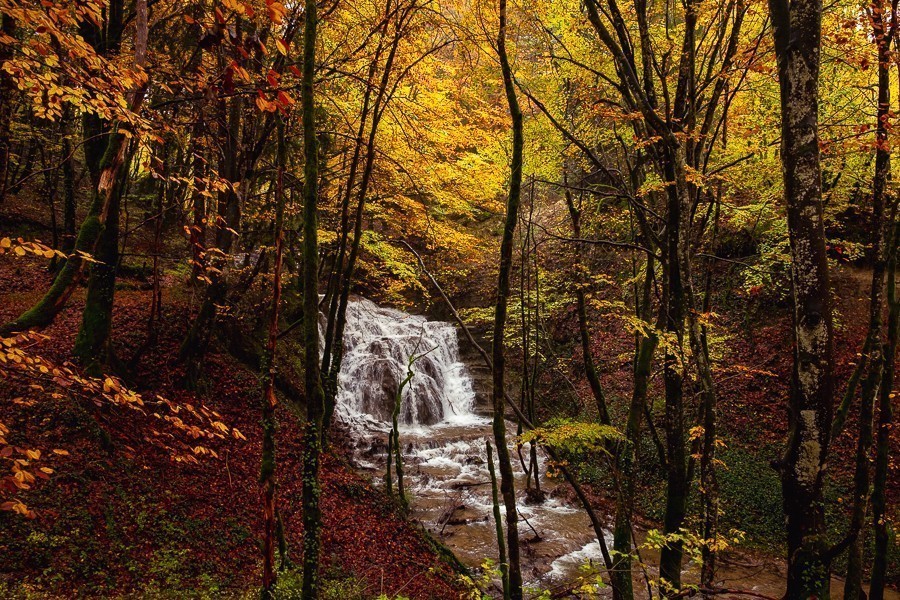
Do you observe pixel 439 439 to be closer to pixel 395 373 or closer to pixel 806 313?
pixel 395 373

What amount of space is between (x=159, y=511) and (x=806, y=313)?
776 centimetres

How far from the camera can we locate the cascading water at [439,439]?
945 cm

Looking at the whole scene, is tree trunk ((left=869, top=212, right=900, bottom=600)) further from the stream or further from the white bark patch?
the white bark patch

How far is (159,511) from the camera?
639 cm

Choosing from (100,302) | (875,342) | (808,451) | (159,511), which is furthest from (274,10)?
(100,302)

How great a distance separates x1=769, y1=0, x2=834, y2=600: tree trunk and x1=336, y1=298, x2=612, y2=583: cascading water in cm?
273

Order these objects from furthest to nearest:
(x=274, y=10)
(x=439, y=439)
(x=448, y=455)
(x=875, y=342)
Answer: (x=439, y=439), (x=448, y=455), (x=875, y=342), (x=274, y=10)

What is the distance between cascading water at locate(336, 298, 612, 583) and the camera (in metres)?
9.45

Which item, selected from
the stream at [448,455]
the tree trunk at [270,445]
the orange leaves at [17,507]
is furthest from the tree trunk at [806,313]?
the orange leaves at [17,507]

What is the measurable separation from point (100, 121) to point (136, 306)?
4.69 m

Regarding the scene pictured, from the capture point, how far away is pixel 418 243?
22672 mm

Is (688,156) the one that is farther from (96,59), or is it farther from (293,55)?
(293,55)

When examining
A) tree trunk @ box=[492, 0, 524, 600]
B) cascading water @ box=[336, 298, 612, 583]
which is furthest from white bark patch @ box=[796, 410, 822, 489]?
cascading water @ box=[336, 298, 612, 583]

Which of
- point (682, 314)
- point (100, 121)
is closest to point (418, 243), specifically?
point (100, 121)
